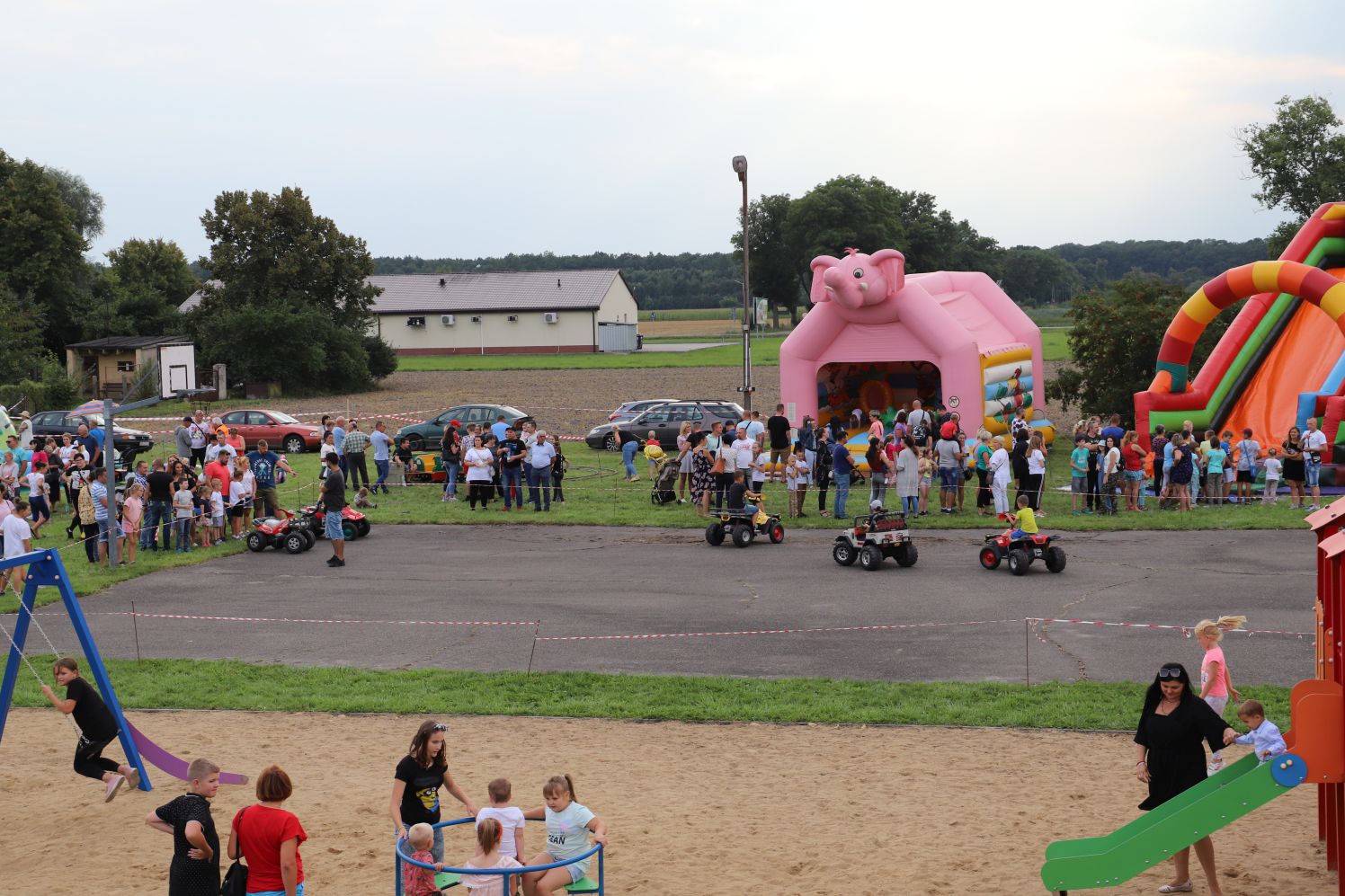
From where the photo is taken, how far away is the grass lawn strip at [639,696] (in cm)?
1255

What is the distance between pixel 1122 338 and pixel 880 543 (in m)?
16.0

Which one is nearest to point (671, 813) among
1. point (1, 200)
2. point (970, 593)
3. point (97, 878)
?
point (97, 878)

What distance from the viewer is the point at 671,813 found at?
10336 mm

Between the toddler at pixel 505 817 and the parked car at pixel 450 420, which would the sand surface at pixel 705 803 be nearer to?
the toddler at pixel 505 817

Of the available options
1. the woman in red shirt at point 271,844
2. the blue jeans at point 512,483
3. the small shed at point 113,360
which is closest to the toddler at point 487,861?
the woman in red shirt at point 271,844

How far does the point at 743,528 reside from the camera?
69.4ft

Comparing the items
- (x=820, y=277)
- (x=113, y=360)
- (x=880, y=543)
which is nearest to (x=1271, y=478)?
(x=880, y=543)

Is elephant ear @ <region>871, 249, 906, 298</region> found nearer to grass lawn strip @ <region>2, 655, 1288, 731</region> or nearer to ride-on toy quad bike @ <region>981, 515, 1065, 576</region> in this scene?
ride-on toy quad bike @ <region>981, 515, 1065, 576</region>

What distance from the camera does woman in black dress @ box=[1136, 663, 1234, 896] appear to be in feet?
28.3

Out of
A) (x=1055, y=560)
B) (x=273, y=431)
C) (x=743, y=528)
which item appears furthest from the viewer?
(x=273, y=431)

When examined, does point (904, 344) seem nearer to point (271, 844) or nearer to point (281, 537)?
point (281, 537)

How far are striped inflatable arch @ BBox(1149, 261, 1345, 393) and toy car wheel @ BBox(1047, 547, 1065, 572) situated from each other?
28.0 ft

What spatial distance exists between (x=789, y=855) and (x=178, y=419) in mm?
39546

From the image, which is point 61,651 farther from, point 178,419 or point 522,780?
point 178,419
